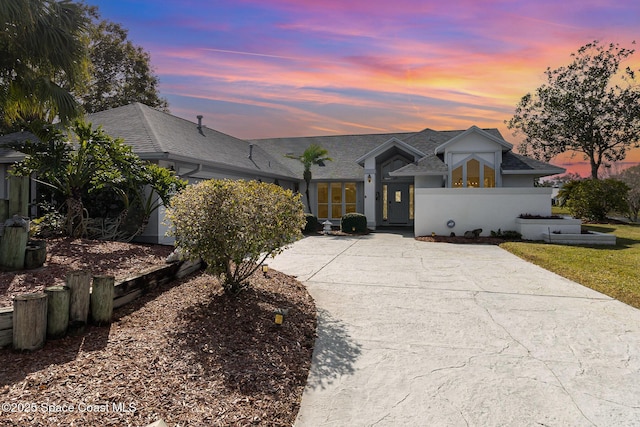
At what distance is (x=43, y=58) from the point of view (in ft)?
25.8

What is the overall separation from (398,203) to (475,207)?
266 inches

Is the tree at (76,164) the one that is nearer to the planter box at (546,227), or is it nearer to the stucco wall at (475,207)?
the stucco wall at (475,207)

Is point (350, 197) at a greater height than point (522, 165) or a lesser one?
lesser

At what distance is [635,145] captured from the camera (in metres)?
29.3

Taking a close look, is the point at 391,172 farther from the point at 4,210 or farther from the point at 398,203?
the point at 4,210

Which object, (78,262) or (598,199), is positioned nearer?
(78,262)

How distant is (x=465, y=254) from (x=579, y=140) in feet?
91.9

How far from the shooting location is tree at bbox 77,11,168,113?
27.8 m

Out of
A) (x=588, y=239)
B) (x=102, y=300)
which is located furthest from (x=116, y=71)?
(x=588, y=239)

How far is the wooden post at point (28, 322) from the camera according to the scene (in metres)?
3.21

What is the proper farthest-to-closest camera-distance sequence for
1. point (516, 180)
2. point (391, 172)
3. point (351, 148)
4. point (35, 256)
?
point (351, 148), point (391, 172), point (516, 180), point (35, 256)

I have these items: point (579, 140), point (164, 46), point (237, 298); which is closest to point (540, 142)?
point (579, 140)

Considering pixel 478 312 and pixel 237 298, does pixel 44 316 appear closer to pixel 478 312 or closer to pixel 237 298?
pixel 237 298

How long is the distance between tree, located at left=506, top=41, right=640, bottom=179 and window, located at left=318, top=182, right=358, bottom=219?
2187 cm
